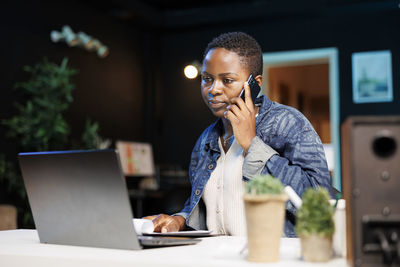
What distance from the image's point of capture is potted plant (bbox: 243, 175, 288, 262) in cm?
97

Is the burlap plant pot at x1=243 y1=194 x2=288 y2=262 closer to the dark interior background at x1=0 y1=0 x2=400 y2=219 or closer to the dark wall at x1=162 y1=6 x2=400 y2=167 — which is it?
the dark interior background at x1=0 y1=0 x2=400 y2=219

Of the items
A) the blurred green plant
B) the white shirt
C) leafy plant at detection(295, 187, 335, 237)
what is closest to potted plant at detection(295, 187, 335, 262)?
leafy plant at detection(295, 187, 335, 237)

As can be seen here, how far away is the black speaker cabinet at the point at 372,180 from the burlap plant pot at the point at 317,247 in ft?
0.20

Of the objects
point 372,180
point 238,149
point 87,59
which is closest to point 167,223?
point 238,149

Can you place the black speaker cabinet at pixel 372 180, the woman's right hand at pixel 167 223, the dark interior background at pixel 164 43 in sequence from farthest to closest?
the dark interior background at pixel 164 43 → the woman's right hand at pixel 167 223 → the black speaker cabinet at pixel 372 180

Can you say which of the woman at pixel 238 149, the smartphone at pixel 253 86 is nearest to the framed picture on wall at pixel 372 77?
the woman at pixel 238 149

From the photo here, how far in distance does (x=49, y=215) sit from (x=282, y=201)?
2.16 feet

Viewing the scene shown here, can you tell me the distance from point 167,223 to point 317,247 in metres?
0.79

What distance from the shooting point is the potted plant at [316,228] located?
992mm

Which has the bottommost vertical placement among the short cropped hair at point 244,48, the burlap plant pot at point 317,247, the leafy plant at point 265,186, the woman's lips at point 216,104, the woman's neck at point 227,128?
the burlap plant pot at point 317,247

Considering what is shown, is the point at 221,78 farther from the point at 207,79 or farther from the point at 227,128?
the point at 227,128

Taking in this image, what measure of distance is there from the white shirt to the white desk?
384 millimetres

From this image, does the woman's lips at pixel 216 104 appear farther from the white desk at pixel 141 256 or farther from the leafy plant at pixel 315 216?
the leafy plant at pixel 315 216

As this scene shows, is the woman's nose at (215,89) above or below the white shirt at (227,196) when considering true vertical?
above
